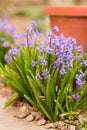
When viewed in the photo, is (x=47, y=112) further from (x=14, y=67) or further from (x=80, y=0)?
(x=80, y=0)

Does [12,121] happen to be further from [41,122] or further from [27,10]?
[27,10]

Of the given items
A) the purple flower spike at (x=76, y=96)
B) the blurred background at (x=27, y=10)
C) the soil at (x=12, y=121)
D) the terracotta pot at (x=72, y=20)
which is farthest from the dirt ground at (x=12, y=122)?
the blurred background at (x=27, y=10)

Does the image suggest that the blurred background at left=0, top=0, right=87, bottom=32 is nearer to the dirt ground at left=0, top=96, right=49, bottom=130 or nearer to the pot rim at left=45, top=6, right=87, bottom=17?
the pot rim at left=45, top=6, right=87, bottom=17

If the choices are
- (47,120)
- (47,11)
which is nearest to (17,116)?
(47,120)

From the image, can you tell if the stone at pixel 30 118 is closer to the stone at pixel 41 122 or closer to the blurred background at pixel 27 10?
the stone at pixel 41 122

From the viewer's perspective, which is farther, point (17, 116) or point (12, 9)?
point (12, 9)

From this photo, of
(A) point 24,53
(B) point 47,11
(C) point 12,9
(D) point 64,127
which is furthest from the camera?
(C) point 12,9
